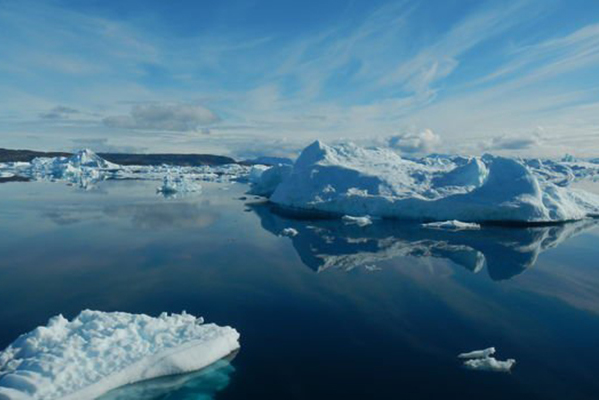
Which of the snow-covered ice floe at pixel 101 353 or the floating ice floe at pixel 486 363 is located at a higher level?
the snow-covered ice floe at pixel 101 353

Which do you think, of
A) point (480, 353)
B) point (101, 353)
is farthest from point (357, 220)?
point (101, 353)

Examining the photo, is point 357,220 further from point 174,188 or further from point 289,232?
point 174,188

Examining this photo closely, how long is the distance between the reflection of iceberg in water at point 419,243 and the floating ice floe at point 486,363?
17.8 feet

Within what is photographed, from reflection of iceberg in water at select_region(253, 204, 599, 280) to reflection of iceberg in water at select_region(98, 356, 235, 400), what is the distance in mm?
6260

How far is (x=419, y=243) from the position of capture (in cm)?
1627

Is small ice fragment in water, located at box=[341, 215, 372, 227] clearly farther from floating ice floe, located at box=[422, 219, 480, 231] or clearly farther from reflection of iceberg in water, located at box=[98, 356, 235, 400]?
reflection of iceberg in water, located at box=[98, 356, 235, 400]

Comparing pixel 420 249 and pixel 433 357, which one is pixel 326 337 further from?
pixel 420 249

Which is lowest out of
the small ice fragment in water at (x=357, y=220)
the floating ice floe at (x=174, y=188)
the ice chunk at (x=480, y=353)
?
the ice chunk at (x=480, y=353)

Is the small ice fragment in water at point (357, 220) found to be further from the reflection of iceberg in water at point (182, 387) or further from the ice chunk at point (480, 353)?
the reflection of iceberg in water at point (182, 387)

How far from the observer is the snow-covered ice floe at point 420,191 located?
20.2 metres

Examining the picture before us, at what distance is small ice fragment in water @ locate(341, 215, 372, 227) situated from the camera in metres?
20.8

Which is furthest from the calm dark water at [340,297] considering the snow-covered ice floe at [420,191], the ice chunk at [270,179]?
the ice chunk at [270,179]

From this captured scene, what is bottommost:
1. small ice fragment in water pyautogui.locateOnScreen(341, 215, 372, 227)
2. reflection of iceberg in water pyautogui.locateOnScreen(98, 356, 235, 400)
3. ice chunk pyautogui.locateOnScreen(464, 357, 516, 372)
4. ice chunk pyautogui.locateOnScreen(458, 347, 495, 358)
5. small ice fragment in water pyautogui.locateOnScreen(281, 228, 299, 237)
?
reflection of iceberg in water pyautogui.locateOnScreen(98, 356, 235, 400)

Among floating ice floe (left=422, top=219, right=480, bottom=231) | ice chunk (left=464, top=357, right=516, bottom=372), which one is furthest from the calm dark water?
floating ice floe (left=422, top=219, right=480, bottom=231)
